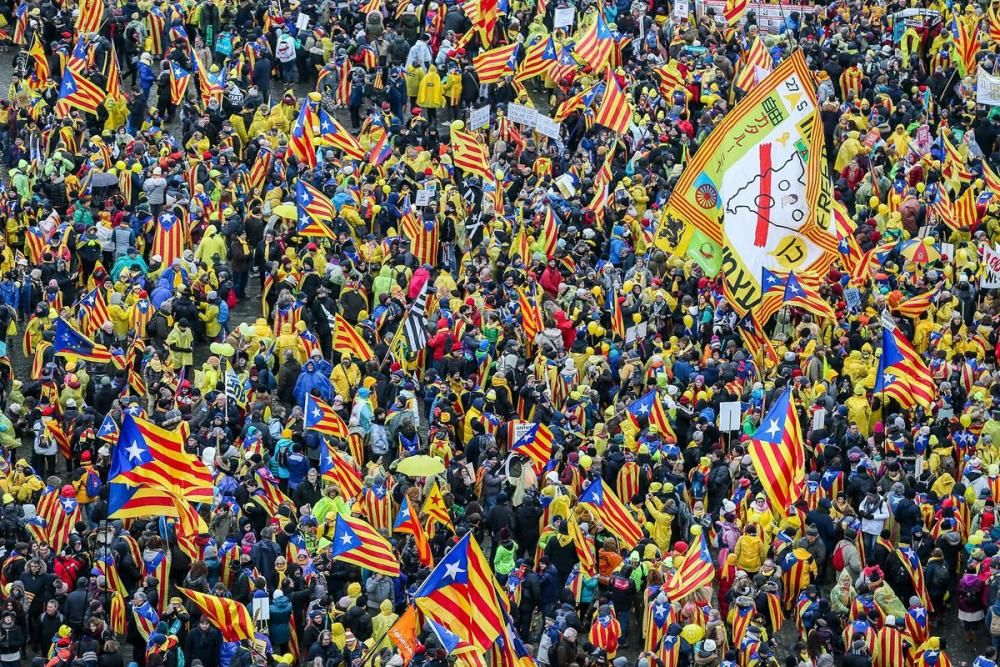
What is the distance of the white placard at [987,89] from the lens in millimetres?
50125

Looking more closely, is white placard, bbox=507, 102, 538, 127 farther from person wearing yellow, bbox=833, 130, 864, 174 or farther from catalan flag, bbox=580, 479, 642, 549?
A: catalan flag, bbox=580, 479, 642, 549

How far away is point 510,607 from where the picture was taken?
118ft

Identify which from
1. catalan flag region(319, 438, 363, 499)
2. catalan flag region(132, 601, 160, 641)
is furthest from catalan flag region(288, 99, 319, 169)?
catalan flag region(132, 601, 160, 641)

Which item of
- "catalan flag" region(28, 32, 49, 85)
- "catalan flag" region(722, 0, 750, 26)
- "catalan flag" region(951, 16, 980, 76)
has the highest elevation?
"catalan flag" region(951, 16, 980, 76)

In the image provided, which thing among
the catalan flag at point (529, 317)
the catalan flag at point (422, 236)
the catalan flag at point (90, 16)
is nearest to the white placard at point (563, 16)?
the catalan flag at point (90, 16)

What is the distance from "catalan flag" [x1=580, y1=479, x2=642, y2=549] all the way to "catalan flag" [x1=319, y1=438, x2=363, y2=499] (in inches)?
125

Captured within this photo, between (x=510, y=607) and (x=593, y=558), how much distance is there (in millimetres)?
1395

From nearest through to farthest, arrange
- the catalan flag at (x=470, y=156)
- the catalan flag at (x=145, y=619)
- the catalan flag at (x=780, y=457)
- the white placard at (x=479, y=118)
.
Answer: the catalan flag at (x=145, y=619)
the catalan flag at (x=780, y=457)
the catalan flag at (x=470, y=156)
the white placard at (x=479, y=118)

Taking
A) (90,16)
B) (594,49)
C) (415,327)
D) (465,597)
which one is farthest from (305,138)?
(465,597)

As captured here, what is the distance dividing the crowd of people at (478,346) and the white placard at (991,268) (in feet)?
0.18

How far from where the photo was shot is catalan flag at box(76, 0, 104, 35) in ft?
174

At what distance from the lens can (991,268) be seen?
43.2 m

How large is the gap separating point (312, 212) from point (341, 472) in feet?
27.1

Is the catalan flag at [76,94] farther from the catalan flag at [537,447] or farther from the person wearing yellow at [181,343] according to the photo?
the catalan flag at [537,447]
